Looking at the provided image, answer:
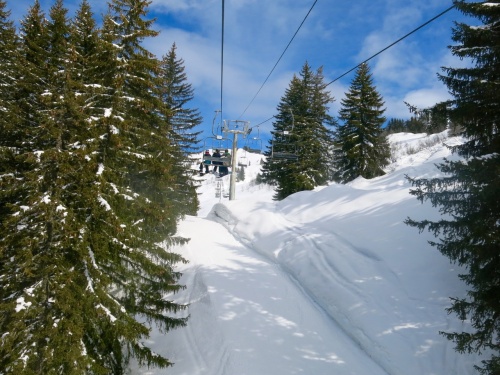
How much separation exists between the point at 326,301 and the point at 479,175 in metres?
6.38

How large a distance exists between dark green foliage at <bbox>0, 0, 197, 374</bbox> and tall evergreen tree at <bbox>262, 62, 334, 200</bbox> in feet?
57.4

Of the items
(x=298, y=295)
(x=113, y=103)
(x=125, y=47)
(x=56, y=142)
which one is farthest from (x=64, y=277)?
(x=298, y=295)

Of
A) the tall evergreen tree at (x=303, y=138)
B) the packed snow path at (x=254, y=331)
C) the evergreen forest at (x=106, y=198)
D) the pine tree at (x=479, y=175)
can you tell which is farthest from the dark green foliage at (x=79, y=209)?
the tall evergreen tree at (x=303, y=138)

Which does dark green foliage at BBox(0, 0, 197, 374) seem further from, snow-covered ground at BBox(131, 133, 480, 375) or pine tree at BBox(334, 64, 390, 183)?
pine tree at BBox(334, 64, 390, 183)

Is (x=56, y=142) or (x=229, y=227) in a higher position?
(x=56, y=142)

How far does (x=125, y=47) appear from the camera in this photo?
8961 millimetres

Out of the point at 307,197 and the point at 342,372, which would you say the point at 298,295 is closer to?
the point at 342,372

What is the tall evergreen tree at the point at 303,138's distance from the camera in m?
28.3

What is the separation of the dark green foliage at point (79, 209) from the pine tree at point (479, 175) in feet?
23.8

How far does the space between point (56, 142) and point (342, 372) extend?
28.6 feet

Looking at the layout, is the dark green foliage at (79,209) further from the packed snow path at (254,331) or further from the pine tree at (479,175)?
the pine tree at (479,175)

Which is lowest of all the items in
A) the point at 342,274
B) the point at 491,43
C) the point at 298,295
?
the point at 298,295

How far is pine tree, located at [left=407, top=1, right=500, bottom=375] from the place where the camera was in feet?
20.5

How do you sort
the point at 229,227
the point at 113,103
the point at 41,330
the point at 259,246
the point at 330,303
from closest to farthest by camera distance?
the point at 41,330
the point at 113,103
the point at 330,303
the point at 259,246
the point at 229,227
